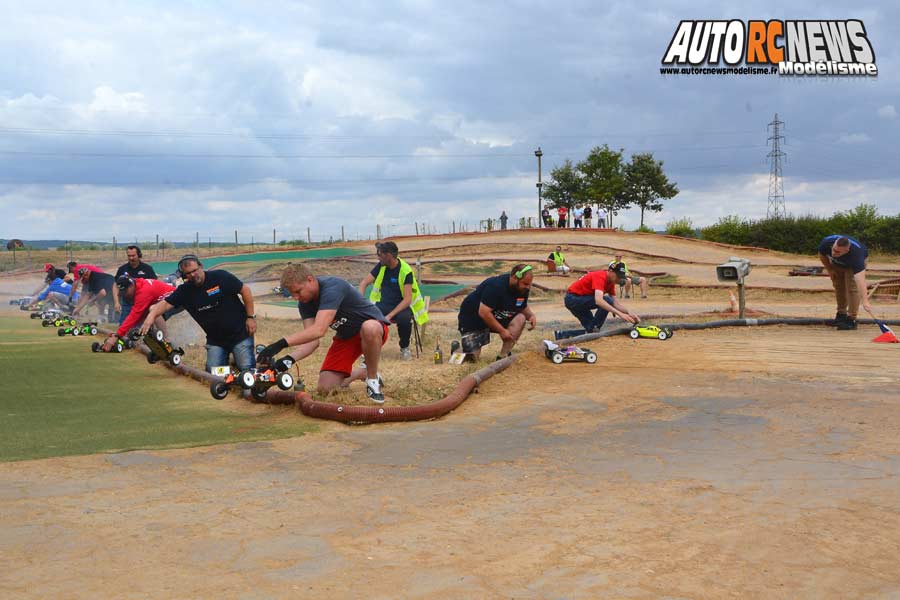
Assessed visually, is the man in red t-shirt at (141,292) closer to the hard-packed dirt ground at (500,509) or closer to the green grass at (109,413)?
the green grass at (109,413)

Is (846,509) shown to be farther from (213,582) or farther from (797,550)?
(213,582)

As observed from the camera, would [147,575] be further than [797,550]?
No

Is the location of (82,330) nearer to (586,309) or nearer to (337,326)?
(586,309)

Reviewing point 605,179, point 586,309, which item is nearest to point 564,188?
point 605,179

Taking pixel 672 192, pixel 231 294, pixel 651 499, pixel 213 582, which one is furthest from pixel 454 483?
pixel 672 192

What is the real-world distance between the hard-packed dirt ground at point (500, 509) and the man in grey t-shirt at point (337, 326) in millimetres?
888

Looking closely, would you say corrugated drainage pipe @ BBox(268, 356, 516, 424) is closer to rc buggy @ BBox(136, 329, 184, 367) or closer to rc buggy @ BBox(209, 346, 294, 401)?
rc buggy @ BBox(209, 346, 294, 401)

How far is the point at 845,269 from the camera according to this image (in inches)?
584

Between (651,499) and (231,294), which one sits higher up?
(231,294)

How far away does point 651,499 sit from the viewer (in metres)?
5.29

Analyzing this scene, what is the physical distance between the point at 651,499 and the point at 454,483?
1.29 metres

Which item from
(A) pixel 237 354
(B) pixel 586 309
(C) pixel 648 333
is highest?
(B) pixel 586 309

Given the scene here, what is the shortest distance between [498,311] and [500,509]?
6292 millimetres

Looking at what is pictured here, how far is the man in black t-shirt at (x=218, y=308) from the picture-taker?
9.79 metres
